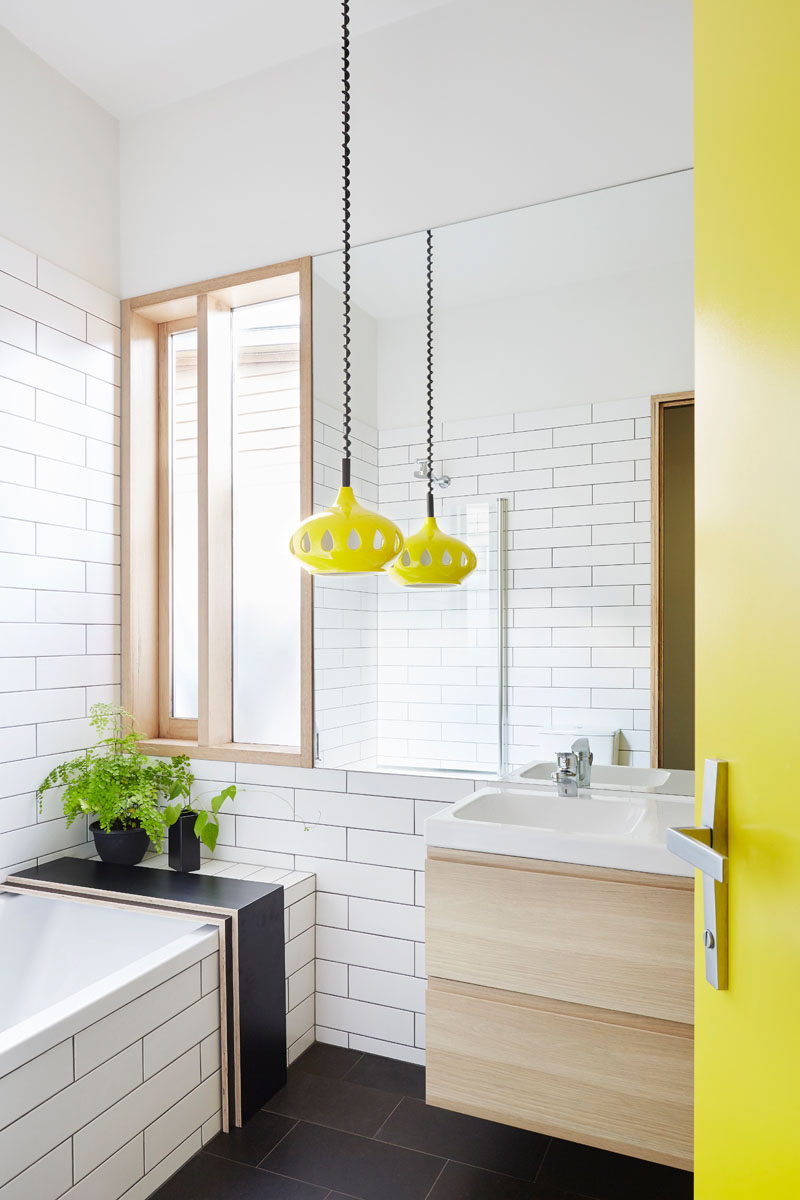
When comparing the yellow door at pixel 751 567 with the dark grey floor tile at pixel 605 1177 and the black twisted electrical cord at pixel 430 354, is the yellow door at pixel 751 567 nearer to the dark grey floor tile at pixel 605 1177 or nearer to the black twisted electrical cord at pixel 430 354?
the dark grey floor tile at pixel 605 1177

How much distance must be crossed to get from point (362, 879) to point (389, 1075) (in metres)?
0.54

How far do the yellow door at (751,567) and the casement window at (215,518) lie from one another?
1833 millimetres

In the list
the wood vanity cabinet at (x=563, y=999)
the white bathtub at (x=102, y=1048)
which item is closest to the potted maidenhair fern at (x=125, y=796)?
the white bathtub at (x=102, y=1048)

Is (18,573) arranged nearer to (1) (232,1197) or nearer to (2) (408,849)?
(2) (408,849)

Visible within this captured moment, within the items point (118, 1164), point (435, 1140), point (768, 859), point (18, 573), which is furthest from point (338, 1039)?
point (768, 859)

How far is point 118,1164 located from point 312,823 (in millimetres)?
975

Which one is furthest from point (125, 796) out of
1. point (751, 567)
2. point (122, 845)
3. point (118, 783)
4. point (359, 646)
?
point (751, 567)

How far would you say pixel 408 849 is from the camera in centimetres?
228

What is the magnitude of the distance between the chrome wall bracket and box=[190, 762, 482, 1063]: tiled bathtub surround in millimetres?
1385

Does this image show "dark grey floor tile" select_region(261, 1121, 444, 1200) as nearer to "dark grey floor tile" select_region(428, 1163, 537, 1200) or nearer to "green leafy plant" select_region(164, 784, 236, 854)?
"dark grey floor tile" select_region(428, 1163, 537, 1200)

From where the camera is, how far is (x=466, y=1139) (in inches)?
77.5

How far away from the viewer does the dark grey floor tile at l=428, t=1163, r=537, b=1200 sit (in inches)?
69.4

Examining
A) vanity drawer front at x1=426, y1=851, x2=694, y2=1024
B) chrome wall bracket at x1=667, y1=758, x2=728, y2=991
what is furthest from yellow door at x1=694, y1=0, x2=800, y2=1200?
vanity drawer front at x1=426, y1=851, x2=694, y2=1024

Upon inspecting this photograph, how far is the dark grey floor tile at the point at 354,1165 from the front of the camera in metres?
1.78
